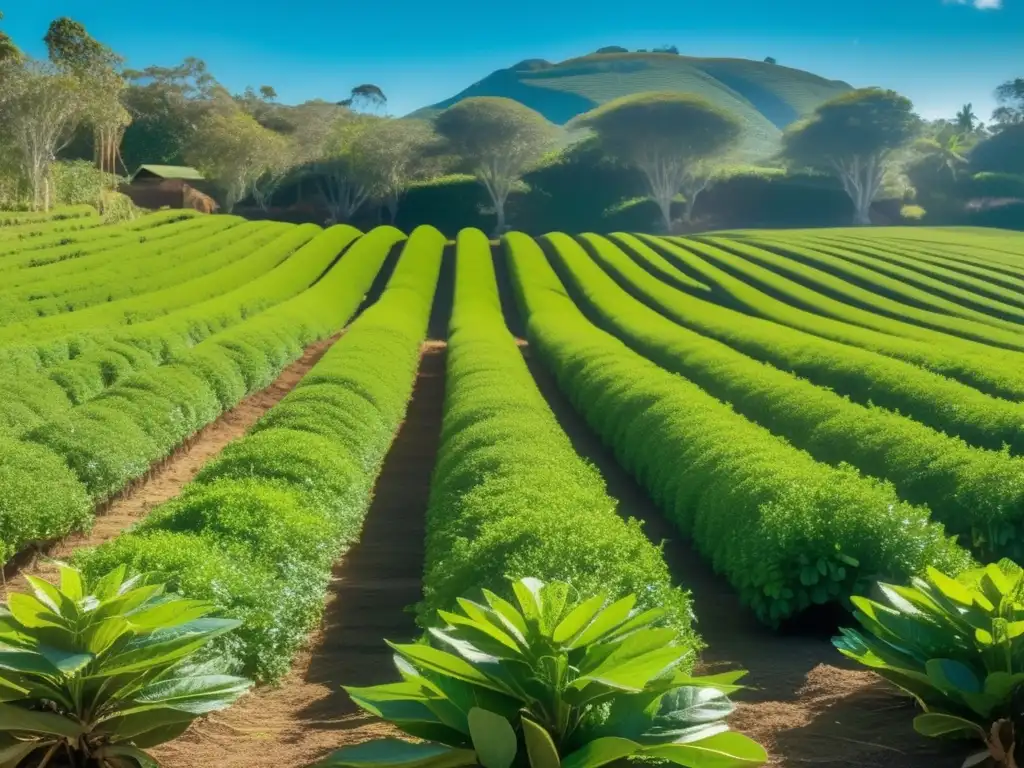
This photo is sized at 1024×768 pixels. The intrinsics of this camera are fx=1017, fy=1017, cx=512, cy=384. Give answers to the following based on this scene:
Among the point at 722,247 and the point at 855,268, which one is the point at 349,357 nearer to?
the point at 855,268

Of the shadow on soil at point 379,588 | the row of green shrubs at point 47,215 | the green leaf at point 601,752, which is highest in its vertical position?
the row of green shrubs at point 47,215

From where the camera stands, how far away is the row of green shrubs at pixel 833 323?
19.5 meters

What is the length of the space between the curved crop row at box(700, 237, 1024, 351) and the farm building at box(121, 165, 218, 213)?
40555 millimetres

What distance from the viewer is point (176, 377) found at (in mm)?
19469

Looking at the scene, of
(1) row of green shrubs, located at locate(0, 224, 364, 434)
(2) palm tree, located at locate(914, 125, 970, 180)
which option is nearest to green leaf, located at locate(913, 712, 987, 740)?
(1) row of green shrubs, located at locate(0, 224, 364, 434)

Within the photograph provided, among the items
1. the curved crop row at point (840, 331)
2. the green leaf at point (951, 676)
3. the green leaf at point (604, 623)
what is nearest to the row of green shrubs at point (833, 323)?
the curved crop row at point (840, 331)

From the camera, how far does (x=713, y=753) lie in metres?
4.39

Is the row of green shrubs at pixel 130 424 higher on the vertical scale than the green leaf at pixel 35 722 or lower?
lower

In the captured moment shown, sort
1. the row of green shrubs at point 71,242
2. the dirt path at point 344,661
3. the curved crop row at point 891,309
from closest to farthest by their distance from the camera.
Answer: the dirt path at point 344,661 → the curved crop row at point 891,309 → the row of green shrubs at point 71,242

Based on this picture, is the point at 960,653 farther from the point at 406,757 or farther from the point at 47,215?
the point at 47,215

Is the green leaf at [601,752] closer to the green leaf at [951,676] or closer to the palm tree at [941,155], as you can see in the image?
the green leaf at [951,676]

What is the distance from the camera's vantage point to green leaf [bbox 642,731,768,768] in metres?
4.37

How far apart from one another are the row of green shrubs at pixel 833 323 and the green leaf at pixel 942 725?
14.1m

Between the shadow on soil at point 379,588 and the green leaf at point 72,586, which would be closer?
the green leaf at point 72,586
